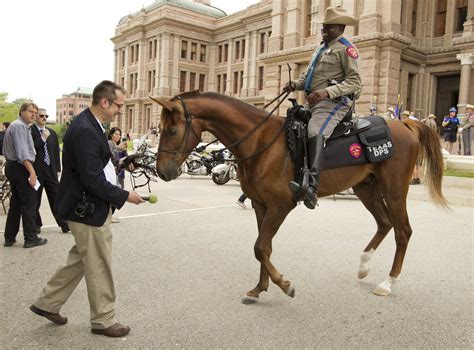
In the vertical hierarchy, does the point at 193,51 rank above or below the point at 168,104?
above

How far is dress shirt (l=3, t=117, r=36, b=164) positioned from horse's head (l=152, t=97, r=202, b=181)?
314 cm

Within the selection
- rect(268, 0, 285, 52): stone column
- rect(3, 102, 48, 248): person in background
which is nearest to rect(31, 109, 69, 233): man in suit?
rect(3, 102, 48, 248): person in background

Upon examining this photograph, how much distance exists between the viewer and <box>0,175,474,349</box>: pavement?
11.3ft

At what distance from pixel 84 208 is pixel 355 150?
298 cm

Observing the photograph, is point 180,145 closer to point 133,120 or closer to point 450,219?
point 450,219

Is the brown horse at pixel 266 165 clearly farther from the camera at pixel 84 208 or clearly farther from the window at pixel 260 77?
the window at pixel 260 77

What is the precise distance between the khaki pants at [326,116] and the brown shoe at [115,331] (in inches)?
99.2

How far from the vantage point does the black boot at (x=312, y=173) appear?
13.4 ft

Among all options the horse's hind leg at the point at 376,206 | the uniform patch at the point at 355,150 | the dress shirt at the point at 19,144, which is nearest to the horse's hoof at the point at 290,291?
the horse's hind leg at the point at 376,206

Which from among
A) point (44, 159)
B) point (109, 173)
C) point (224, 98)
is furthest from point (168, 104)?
point (44, 159)

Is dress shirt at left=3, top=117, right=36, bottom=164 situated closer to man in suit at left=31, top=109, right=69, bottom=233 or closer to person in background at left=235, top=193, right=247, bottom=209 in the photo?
man in suit at left=31, top=109, right=69, bottom=233

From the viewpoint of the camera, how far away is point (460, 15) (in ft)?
83.8

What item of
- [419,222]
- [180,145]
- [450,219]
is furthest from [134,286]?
[450,219]

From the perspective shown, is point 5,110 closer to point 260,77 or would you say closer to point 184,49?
point 184,49
